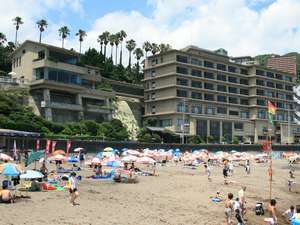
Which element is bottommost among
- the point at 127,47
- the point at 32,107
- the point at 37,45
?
the point at 32,107

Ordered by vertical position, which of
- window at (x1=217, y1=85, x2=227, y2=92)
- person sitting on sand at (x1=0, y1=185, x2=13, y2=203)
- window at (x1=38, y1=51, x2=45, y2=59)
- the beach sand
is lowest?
the beach sand

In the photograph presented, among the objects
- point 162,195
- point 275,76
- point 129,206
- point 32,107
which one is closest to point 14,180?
point 129,206

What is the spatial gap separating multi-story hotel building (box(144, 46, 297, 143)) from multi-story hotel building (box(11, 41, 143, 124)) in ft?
57.1

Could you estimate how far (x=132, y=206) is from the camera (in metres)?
21.3

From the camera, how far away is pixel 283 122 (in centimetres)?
11181

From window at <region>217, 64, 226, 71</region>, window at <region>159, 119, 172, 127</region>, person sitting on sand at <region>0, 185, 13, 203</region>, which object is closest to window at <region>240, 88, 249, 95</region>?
window at <region>217, 64, 226, 71</region>

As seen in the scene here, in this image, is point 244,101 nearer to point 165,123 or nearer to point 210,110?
point 210,110

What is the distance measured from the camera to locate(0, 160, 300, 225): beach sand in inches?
687

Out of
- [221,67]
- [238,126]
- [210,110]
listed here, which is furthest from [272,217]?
[238,126]

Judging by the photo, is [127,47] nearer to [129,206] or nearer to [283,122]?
[283,122]

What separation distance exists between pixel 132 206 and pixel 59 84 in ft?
166

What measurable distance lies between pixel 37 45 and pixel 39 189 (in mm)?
50790

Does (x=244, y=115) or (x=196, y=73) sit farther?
(x=244, y=115)

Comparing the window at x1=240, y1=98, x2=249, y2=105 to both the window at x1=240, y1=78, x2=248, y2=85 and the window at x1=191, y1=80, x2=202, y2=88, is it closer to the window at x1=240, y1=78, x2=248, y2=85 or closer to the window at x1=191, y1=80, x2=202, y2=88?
the window at x1=240, y1=78, x2=248, y2=85
